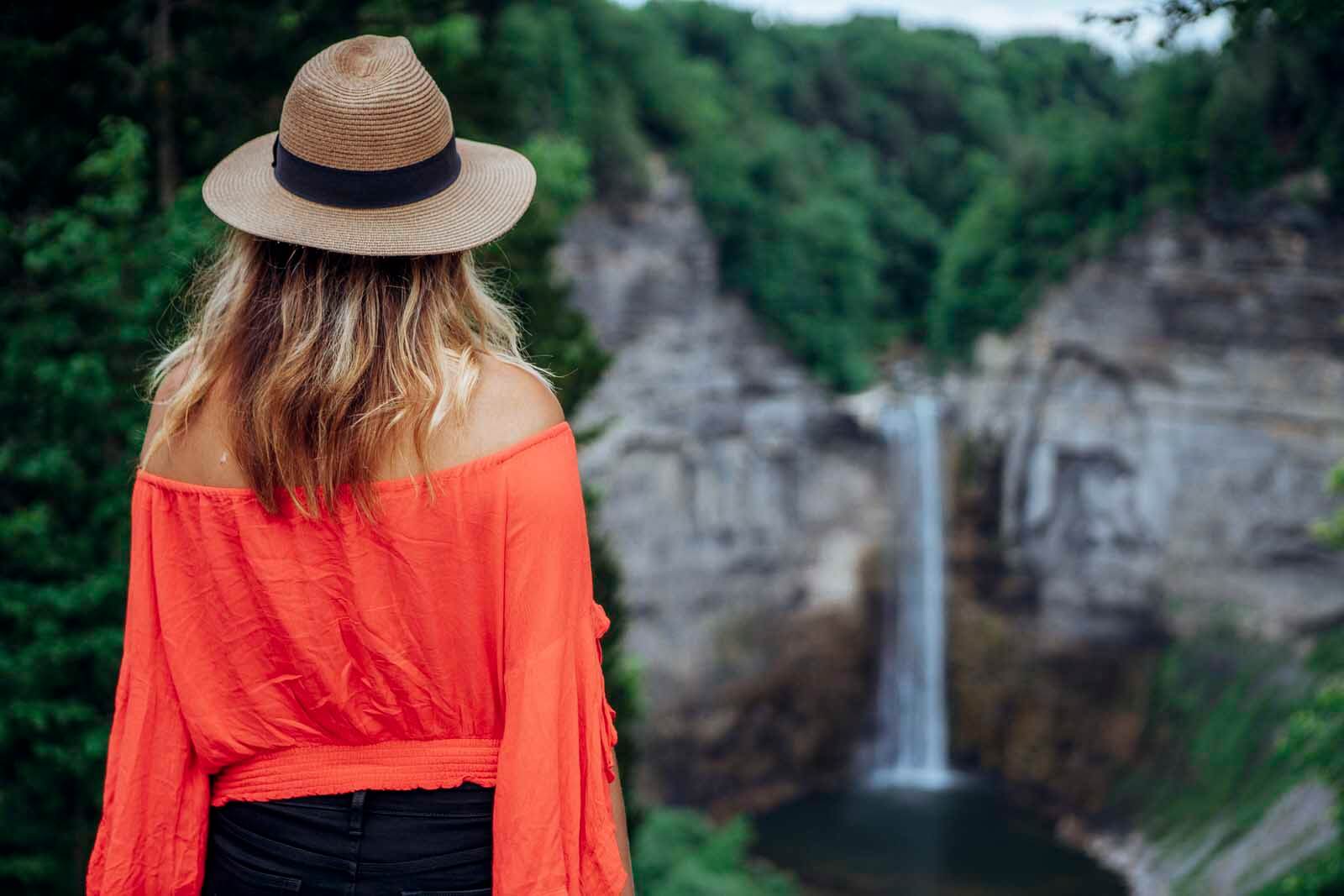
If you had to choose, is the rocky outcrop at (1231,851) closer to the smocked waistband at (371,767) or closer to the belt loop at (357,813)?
the smocked waistband at (371,767)

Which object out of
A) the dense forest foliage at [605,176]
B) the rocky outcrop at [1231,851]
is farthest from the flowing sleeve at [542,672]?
the rocky outcrop at [1231,851]

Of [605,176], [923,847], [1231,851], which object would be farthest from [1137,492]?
[605,176]

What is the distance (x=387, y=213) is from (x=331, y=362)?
10.5 inches

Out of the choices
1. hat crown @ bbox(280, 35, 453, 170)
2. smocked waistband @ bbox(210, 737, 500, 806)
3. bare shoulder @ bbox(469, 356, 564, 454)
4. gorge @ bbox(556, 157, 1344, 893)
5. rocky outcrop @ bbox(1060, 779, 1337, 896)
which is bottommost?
rocky outcrop @ bbox(1060, 779, 1337, 896)

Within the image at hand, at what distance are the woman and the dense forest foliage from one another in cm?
76

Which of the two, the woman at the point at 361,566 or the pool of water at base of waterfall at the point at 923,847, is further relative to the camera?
the pool of water at base of waterfall at the point at 923,847

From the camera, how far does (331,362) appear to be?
77.9 inches

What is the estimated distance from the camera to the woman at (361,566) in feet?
6.53

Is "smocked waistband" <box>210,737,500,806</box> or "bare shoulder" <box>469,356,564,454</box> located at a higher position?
"bare shoulder" <box>469,356,564,454</box>

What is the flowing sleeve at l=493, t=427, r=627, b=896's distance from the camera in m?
1.99

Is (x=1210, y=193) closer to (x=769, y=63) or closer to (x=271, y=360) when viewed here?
(x=769, y=63)

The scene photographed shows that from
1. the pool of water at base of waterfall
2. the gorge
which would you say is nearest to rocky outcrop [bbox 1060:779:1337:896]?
the gorge

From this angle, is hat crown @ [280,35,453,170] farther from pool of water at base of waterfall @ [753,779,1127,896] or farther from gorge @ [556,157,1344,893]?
pool of water at base of waterfall @ [753,779,1127,896]

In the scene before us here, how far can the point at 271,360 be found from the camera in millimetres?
1996
